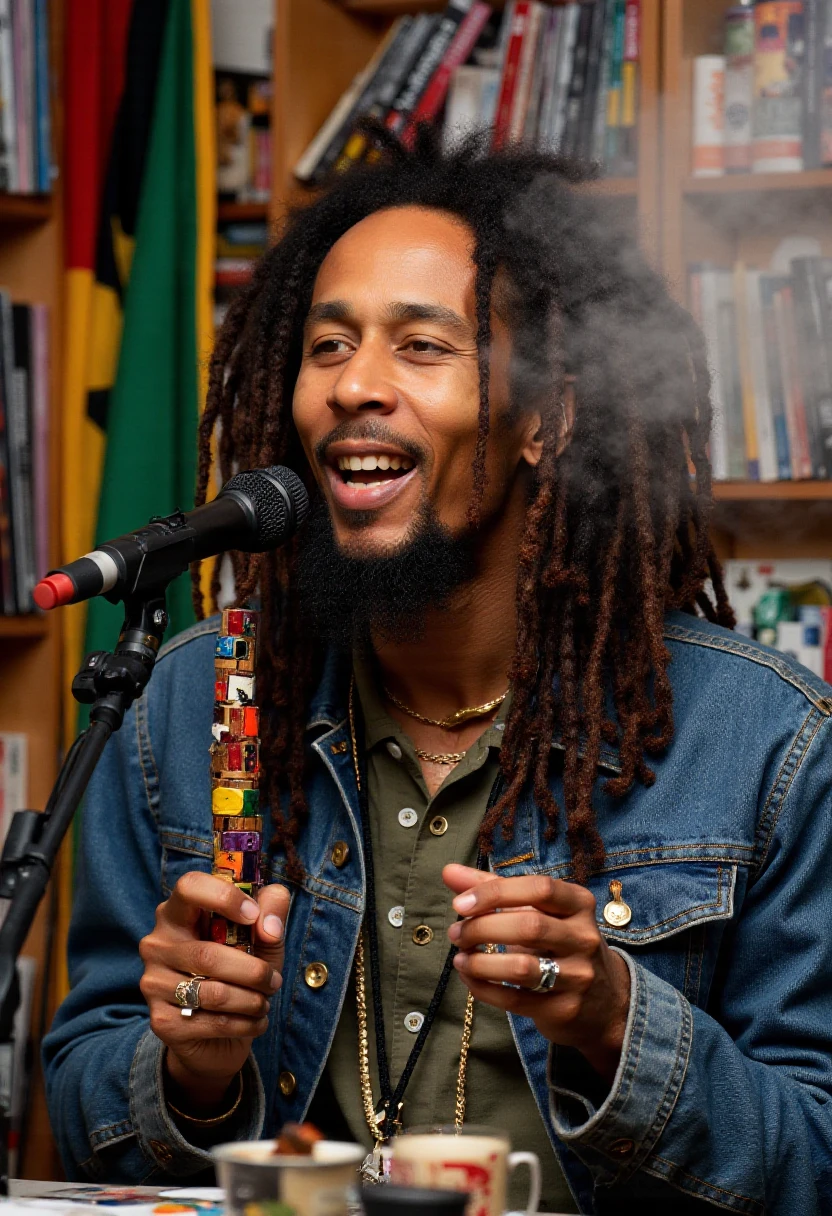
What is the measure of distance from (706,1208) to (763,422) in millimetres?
1359

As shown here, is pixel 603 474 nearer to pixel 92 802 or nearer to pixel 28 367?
pixel 92 802

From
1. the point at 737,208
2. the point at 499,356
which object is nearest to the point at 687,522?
the point at 499,356

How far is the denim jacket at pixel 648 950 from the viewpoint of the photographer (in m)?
1.37

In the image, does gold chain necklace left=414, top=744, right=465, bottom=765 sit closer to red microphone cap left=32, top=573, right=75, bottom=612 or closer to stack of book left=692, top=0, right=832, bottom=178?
red microphone cap left=32, top=573, right=75, bottom=612

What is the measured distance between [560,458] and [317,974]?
628 mm

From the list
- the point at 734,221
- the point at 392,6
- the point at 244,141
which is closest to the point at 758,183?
the point at 734,221

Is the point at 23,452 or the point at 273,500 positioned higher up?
the point at 23,452

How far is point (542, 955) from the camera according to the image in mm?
1242

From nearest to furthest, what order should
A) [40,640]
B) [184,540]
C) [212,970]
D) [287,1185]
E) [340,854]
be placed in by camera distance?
[287,1185] → [184,540] → [212,970] → [340,854] → [40,640]

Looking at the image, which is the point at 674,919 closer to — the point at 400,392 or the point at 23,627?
the point at 400,392

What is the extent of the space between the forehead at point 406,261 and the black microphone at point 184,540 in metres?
0.48

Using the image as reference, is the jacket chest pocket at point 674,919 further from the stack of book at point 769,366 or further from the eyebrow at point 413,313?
the stack of book at point 769,366

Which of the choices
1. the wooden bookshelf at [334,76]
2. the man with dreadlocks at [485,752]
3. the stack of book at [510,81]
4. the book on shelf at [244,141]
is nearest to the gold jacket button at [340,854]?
the man with dreadlocks at [485,752]

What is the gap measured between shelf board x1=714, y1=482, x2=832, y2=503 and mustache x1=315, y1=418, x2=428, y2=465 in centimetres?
91
